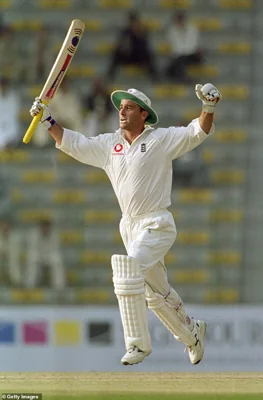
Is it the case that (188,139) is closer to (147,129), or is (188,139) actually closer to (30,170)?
(147,129)

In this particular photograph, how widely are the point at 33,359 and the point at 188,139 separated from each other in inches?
94.9

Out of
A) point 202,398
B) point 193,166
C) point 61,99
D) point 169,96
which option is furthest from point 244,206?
point 202,398

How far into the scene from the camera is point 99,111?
554 centimetres

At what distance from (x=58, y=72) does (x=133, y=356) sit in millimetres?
1116

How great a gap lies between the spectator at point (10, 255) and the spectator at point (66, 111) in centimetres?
54

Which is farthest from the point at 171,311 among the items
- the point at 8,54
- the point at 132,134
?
the point at 8,54

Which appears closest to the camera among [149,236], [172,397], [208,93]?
[208,93]

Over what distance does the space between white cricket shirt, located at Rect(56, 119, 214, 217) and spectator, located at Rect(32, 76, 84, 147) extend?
1877mm

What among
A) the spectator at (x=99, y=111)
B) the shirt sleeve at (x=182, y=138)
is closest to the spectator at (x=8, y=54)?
the spectator at (x=99, y=111)

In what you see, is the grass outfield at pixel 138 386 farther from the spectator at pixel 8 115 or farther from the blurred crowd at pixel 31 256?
the spectator at pixel 8 115

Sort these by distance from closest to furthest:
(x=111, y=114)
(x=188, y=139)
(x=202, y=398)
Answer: (x=188, y=139), (x=202, y=398), (x=111, y=114)

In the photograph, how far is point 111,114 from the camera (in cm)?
551

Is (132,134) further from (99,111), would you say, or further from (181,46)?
(181,46)

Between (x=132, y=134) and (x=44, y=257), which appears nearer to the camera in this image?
(x=132, y=134)
